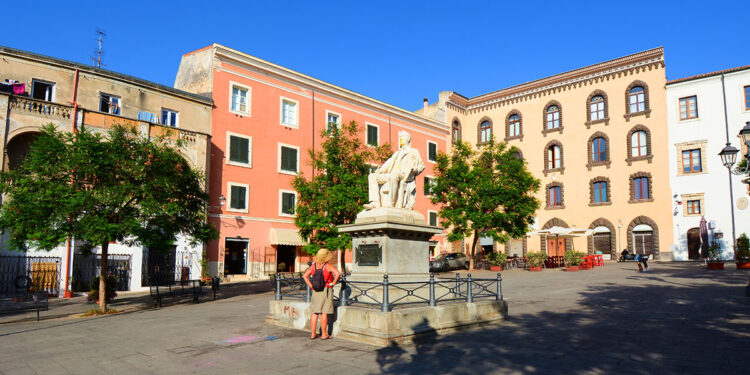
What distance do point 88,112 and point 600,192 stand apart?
119 ft

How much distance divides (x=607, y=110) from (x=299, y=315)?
37962 mm

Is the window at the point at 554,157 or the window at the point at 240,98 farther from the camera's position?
the window at the point at 554,157

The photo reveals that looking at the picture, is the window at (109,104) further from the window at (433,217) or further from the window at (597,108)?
the window at (597,108)

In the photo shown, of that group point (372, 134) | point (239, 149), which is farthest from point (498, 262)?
point (239, 149)

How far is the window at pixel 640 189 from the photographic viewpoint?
3856cm

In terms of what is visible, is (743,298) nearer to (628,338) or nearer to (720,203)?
(628,338)

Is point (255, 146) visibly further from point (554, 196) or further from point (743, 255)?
point (743, 255)

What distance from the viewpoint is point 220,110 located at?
95.6 ft

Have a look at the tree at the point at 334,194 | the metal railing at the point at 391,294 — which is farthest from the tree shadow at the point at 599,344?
the tree at the point at 334,194

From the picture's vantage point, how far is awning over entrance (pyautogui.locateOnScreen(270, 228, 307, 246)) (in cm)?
3061

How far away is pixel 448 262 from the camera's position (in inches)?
1284

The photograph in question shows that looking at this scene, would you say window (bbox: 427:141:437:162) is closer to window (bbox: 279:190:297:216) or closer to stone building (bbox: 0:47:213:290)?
window (bbox: 279:190:297:216)

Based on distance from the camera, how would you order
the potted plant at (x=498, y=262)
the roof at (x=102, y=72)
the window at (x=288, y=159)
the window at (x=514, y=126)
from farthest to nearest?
the window at (x=514, y=126), the potted plant at (x=498, y=262), the window at (x=288, y=159), the roof at (x=102, y=72)

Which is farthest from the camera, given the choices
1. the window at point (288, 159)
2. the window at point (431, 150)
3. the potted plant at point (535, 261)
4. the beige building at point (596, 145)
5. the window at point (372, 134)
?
the window at point (431, 150)
